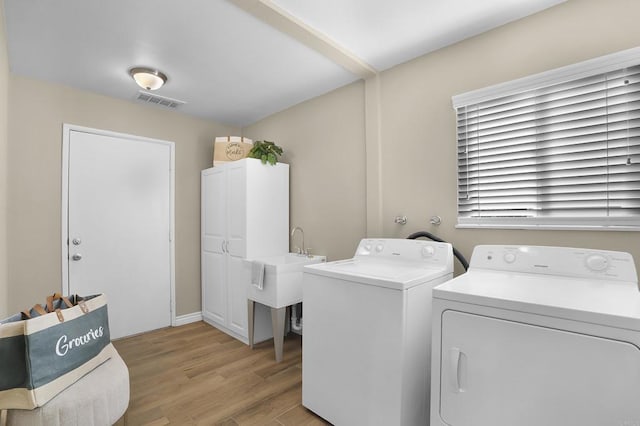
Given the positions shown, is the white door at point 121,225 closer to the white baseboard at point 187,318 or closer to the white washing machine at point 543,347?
the white baseboard at point 187,318

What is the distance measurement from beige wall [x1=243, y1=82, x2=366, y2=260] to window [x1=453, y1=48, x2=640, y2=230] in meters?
0.91

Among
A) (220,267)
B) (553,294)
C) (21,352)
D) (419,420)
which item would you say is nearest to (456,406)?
(419,420)

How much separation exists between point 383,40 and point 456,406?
217cm

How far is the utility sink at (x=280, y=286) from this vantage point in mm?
2596

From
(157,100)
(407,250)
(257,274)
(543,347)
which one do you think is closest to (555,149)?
(407,250)

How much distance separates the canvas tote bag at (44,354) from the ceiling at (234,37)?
1713 millimetres

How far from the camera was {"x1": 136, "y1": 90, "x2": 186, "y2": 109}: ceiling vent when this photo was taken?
3007mm

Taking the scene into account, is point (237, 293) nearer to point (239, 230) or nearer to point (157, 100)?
point (239, 230)

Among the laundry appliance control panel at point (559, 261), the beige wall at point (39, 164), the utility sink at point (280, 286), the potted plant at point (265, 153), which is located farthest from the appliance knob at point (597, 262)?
the beige wall at point (39, 164)

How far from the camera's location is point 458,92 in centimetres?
209

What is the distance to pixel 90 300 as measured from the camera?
1621 mm

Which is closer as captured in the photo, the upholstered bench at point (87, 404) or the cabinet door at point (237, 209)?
the upholstered bench at point (87, 404)

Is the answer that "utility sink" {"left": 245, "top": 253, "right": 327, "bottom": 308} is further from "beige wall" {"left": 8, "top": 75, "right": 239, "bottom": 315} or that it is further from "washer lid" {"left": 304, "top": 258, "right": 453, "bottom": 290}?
"beige wall" {"left": 8, "top": 75, "right": 239, "bottom": 315}

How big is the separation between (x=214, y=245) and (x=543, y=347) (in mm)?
3098
